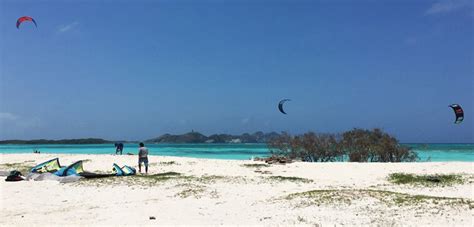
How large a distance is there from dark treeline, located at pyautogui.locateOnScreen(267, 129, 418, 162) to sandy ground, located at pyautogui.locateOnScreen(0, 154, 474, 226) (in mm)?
13261

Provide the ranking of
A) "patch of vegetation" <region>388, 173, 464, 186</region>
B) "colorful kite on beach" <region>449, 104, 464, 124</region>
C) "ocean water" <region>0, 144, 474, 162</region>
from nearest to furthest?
"patch of vegetation" <region>388, 173, 464, 186</region> → "colorful kite on beach" <region>449, 104, 464, 124</region> → "ocean water" <region>0, 144, 474, 162</region>

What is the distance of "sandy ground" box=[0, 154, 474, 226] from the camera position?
9516 millimetres

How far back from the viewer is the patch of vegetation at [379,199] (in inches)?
413

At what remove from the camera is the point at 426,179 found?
59.9 feet

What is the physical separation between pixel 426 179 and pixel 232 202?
10294mm

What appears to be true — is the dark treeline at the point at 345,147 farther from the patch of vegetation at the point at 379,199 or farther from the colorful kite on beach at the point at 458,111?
the patch of vegetation at the point at 379,199

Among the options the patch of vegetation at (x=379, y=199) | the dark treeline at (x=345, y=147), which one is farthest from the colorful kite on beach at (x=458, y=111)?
the patch of vegetation at (x=379, y=199)

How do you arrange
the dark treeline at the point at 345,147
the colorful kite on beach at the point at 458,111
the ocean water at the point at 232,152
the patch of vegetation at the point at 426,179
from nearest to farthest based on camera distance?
1. the patch of vegetation at the point at 426,179
2. the colorful kite on beach at the point at 458,111
3. the dark treeline at the point at 345,147
4. the ocean water at the point at 232,152

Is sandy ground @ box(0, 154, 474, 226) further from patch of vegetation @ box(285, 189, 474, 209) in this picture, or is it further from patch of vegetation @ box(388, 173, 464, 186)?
patch of vegetation @ box(388, 173, 464, 186)

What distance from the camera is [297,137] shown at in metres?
34.7

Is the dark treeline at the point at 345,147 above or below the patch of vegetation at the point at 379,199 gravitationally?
above

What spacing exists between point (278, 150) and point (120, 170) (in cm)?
1865

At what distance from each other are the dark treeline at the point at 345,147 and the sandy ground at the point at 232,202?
522 inches

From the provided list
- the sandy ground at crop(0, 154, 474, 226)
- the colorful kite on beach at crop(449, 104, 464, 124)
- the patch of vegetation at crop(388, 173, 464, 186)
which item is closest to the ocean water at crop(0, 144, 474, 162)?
the colorful kite on beach at crop(449, 104, 464, 124)
